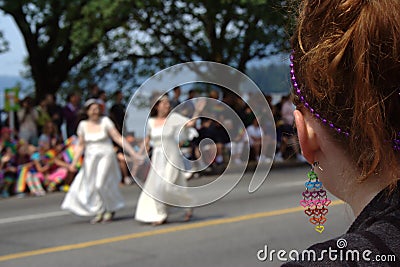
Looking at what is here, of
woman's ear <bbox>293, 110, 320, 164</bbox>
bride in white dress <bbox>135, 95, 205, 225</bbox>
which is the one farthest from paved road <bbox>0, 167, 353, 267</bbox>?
woman's ear <bbox>293, 110, 320, 164</bbox>

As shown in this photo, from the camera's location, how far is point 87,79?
2058 cm

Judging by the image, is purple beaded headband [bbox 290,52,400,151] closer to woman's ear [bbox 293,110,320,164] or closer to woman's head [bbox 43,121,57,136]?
woman's ear [bbox 293,110,320,164]

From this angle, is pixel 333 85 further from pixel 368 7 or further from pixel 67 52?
pixel 67 52

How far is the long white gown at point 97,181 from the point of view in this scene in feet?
31.2

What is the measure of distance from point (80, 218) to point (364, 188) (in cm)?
875

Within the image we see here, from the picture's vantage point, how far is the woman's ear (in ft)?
4.42

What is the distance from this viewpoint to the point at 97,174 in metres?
9.73

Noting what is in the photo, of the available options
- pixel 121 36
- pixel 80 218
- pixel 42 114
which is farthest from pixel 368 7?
pixel 121 36

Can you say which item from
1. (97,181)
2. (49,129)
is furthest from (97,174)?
(49,129)

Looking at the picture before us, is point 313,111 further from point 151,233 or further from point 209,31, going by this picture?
point 209,31

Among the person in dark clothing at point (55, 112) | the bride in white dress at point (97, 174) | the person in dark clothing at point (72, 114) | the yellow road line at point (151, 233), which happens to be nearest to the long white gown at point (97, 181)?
the bride in white dress at point (97, 174)

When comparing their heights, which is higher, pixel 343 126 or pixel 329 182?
pixel 343 126

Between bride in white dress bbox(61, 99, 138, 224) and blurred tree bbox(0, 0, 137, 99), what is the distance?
721cm

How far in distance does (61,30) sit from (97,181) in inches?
429
